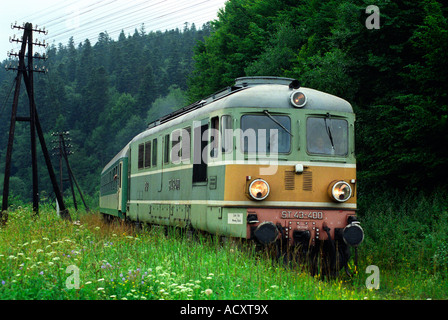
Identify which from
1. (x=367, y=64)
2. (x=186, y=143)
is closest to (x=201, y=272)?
(x=186, y=143)

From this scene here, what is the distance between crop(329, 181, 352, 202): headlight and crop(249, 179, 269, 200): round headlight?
48.9 inches

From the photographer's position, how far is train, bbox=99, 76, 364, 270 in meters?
9.91

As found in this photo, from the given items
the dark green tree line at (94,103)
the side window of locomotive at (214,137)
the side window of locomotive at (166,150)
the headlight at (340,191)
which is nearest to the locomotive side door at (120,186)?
the side window of locomotive at (166,150)

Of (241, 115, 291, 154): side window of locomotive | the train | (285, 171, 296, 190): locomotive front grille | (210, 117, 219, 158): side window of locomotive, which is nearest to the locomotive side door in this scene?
the train

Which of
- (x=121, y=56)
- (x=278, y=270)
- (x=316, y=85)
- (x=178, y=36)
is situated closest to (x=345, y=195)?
(x=278, y=270)

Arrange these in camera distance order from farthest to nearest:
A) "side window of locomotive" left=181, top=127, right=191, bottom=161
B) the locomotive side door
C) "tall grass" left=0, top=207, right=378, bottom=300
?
the locomotive side door
"side window of locomotive" left=181, top=127, right=191, bottom=161
"tall grass" left=0, top=207, right=378, bottom=300

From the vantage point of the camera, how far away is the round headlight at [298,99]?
10500 mm

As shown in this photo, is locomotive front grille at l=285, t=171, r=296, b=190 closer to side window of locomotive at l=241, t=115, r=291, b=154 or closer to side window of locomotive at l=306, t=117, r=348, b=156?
side window of locomotive at l=241, t=115, r=291, b=154

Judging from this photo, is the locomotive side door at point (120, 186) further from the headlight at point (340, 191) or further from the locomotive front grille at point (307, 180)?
the headlight at point (340, 191)

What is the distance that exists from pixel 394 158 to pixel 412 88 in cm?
243

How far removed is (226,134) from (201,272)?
117 inches

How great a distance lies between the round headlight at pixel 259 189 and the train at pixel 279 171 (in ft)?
0.06

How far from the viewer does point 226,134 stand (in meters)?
10.2
